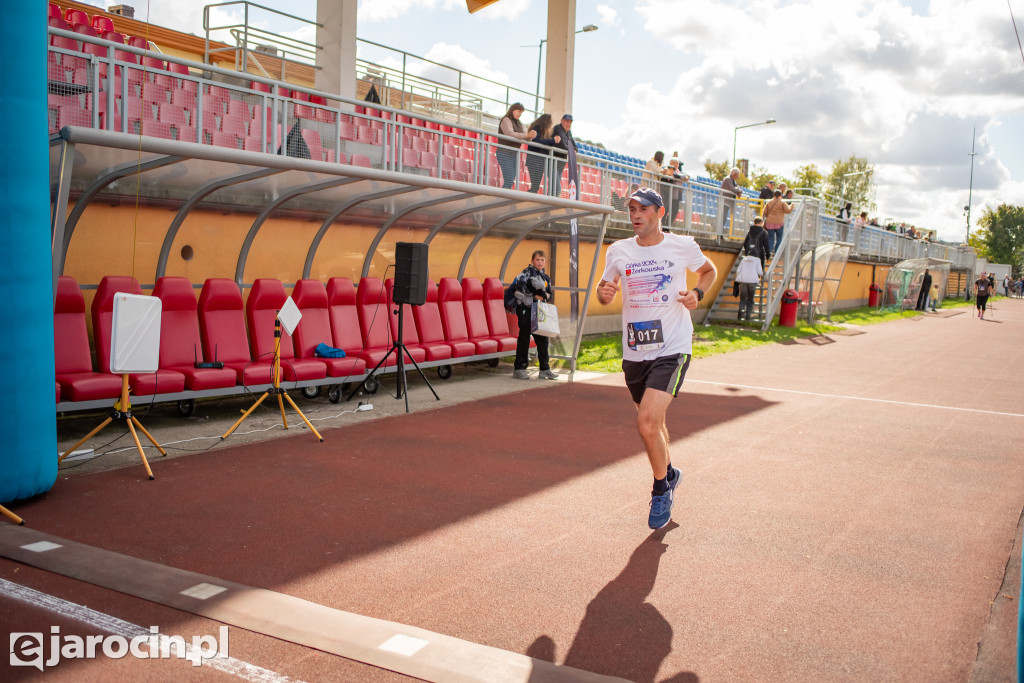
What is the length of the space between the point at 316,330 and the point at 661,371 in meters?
6.16

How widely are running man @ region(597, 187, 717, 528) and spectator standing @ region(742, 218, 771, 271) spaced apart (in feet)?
60.9

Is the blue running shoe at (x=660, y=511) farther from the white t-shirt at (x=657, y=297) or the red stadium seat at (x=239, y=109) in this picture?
the red stadium seat at (x=239, y=109)

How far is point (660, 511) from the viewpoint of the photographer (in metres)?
5.70

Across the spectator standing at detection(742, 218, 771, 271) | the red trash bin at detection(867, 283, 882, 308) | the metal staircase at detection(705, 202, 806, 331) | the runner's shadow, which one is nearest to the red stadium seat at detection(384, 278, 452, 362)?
the runner's shadow

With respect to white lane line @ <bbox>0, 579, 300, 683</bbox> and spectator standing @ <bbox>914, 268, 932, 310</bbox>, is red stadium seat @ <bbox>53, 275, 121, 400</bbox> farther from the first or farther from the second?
spectator standing @ <bbox>914, 268, 932, 310</bbox>

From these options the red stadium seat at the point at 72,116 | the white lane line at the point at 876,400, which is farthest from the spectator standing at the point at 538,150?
the red stadium seat at the point at 72,116

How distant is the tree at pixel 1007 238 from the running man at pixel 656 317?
99970mm

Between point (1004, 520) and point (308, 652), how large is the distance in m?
5.23

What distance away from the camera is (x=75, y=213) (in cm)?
845

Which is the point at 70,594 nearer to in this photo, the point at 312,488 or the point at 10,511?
the point at 10,511

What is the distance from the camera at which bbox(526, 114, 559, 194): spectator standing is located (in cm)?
1444

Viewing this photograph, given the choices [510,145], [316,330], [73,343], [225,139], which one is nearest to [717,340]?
[510,145]

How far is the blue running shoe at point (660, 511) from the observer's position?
18.6ft

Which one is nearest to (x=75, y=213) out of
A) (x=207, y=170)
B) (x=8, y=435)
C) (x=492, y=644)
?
(x=207, y=170)
